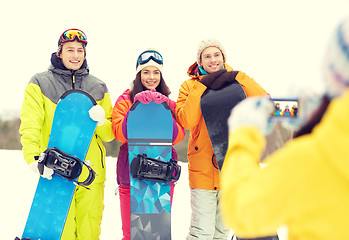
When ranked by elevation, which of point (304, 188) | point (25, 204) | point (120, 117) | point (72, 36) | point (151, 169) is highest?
point (72, 36)

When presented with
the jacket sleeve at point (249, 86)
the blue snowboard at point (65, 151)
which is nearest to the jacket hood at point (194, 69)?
the jacket sleeve at point (249, 86)

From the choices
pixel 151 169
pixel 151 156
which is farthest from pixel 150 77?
pixel 151 169

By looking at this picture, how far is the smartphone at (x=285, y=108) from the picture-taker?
117 cm

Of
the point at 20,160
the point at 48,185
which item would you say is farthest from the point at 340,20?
the point at 20,160

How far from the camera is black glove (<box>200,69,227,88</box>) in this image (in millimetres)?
2574

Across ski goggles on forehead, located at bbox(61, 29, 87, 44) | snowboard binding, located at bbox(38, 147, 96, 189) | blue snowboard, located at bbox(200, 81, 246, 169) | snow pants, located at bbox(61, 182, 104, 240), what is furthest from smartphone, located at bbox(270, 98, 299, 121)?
ski goggles on forehead, located at bbox(61, 29, 87, 44)

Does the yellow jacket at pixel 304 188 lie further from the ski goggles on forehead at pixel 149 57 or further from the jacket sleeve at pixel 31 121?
the ski goggles on forehead at pixel 149 57

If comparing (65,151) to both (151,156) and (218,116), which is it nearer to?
(151,156)

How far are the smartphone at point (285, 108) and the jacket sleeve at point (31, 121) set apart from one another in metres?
1.76

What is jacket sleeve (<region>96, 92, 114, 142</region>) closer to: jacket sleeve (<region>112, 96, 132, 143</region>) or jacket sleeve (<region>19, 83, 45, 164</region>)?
jacket sleeve (<region>112, 96, 132, 143</region>)

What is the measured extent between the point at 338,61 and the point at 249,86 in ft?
6.17

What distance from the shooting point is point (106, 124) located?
265 centimetres

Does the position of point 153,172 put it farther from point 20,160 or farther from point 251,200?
point 20,160

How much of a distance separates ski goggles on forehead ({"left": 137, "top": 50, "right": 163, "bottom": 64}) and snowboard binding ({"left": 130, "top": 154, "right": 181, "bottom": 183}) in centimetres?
77
